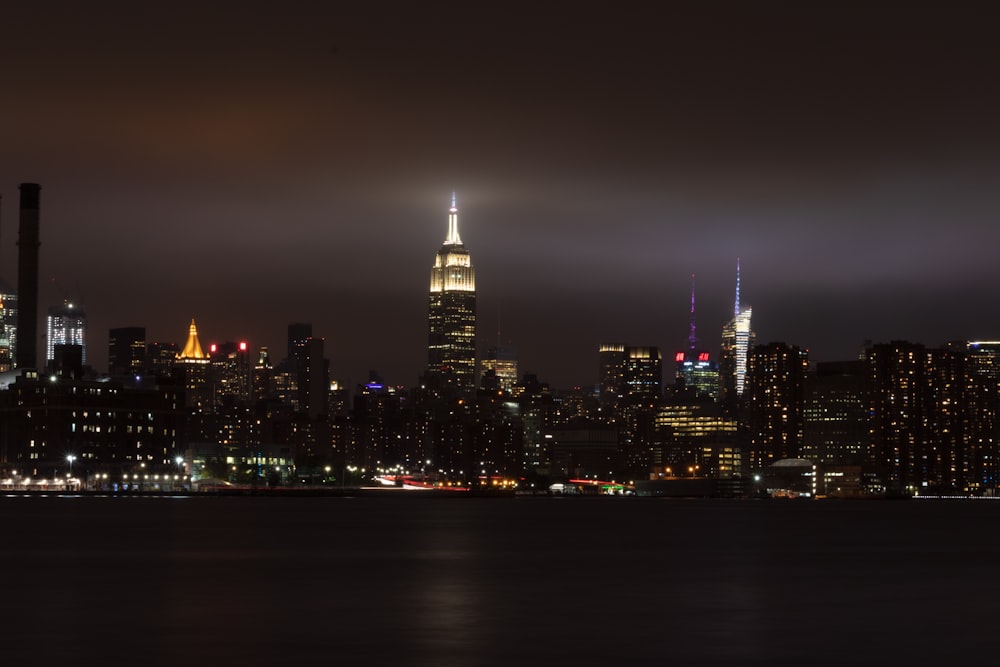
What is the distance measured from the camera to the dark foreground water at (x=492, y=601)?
38812 millimetres

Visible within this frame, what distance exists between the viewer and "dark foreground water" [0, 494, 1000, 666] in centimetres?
3881

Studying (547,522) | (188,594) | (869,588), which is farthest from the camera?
(547,522)

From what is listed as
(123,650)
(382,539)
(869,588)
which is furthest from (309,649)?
(382,539)

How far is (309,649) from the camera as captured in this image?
38.9 m

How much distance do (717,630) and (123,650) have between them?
16.6 meters

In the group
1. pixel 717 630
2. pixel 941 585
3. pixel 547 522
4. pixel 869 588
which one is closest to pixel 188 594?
pixel 717 630

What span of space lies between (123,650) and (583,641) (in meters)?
11.6

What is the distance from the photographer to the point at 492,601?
175 ft

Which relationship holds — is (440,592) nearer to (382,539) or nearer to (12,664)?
(12,664)

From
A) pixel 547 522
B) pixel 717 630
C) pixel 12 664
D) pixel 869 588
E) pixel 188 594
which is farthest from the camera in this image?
pixel 547 522

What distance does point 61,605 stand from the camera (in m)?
51.7

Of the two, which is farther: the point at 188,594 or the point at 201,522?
the point at 201,522

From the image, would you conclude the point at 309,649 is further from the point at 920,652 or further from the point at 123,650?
the point at 920,652

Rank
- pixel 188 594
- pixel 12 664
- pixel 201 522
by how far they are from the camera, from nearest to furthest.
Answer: pixel 12 664 → pixel 188 594 → pixel 201 522
